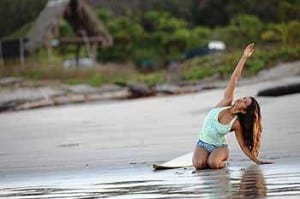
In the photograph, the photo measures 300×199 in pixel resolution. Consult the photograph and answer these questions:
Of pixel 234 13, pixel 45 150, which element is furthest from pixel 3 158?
pixel 234 13

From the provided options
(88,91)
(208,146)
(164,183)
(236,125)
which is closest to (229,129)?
(236,125)

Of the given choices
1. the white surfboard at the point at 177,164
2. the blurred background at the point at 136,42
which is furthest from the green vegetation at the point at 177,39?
the white surfboard at the point at 177,164

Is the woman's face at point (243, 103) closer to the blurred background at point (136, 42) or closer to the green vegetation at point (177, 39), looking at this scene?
the green vegetation at point (177, 39)

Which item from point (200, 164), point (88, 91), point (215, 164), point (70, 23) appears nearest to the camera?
point (215, 164)

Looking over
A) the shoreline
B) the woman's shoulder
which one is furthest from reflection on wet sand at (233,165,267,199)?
the shoreline

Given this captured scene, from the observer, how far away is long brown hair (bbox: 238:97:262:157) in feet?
30.5

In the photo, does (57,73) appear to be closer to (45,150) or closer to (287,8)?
(287,8)

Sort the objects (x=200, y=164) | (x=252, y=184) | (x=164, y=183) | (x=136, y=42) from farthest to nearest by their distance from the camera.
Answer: (x=136, y=42), (x=200, y=164), (x=164, y=183), (x=252, y=184)

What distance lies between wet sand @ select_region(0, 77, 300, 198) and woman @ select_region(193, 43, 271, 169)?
0.53ft

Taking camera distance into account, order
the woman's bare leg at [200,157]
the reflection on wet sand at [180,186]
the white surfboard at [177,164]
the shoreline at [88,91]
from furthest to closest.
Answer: the shoreline at [88,91] < the white surfboard at [177,164] < the woman's bare leg at [200,157] < the reflection on wet sand at [180,186]

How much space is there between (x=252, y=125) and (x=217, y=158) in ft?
1.57

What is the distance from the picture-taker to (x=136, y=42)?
160ft

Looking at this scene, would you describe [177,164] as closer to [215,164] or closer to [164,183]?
[215,164]

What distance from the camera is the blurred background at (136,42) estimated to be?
37.8 m
